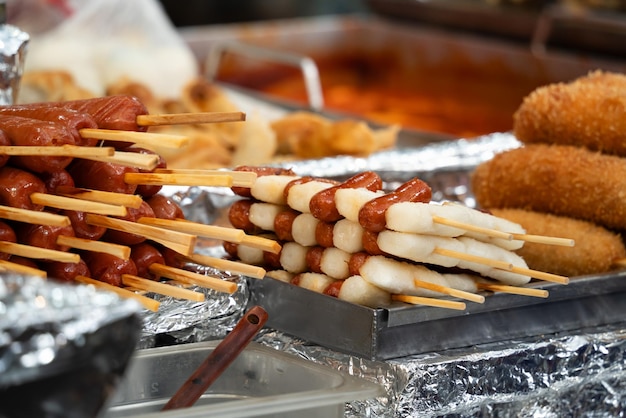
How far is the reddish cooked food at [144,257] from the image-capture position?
1885 millimetres

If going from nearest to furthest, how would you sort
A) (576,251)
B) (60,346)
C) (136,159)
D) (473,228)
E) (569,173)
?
(60,346) → (136,159) → (473,228) → (576,251) → (569,173)

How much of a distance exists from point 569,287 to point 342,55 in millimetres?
4080

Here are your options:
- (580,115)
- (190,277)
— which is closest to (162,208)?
(190,277)

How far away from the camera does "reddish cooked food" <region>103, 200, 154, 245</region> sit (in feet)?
6.07

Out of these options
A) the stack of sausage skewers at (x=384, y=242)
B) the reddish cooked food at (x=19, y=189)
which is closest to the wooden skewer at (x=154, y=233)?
the reddish cooked food at (x=19, y=189)

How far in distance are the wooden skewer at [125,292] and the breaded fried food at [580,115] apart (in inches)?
46.4

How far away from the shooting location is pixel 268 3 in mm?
8023

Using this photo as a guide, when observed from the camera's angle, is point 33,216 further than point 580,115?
No

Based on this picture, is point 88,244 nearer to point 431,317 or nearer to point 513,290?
point 431,317

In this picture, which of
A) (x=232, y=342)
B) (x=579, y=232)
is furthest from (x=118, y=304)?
(x=579, y=232)

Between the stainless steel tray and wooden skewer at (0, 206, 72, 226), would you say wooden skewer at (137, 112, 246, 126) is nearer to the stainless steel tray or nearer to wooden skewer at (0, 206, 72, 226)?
wooden skewer at (0, 206, 72, 226)

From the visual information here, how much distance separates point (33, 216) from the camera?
163cm

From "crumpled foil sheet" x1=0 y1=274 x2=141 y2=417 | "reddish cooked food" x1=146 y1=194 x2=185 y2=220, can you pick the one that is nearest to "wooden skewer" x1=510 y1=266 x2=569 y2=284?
"reddish cooked food" x1=146 y1=194 x2=185 y2=220

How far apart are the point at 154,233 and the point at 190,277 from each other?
12 cm
